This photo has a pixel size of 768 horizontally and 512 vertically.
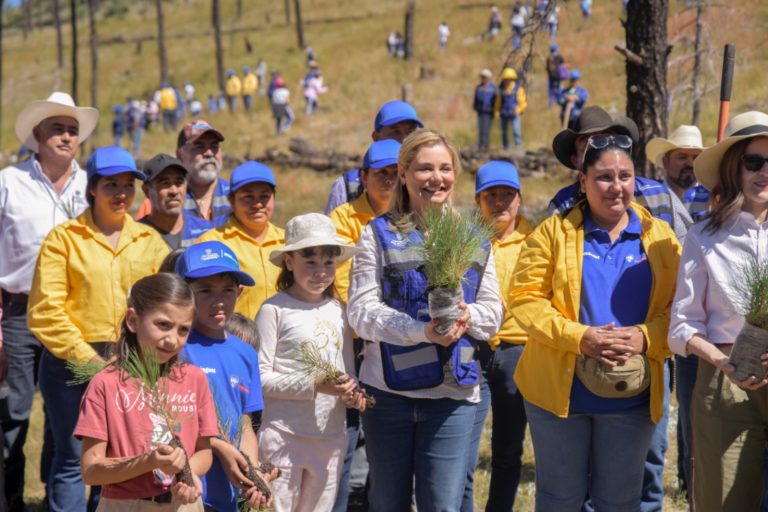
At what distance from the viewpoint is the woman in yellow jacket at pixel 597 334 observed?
4.39 m

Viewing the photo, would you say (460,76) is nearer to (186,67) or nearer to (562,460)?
(186,67)

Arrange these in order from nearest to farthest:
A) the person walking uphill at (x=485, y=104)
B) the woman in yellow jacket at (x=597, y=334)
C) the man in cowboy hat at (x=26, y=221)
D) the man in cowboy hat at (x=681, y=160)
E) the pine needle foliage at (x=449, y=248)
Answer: the pine needle foliage at (x=449, y=248), the woman in yellow jacket at (x=597, y=334), the man in cowboy hat at (x=26, y=221), the man in cowboy hat at (x=681, y=160), the person walking uphill at (x=485, y=104)

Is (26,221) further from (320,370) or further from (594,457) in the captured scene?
(594,457)

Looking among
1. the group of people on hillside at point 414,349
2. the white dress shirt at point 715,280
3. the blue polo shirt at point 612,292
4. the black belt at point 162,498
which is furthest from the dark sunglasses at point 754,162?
the black belt at point 162,498

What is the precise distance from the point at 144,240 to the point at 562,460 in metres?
2.65

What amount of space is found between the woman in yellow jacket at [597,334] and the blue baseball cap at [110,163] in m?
2.32

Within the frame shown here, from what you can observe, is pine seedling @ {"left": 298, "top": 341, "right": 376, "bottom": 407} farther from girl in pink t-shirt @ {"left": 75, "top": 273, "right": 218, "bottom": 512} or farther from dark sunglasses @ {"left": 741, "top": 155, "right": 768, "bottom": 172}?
dark sunglasses @ {"left": 741, "top": 155, "right": 768, "bottom": 172}

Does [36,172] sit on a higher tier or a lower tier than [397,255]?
higher

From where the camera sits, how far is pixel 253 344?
4816 mm

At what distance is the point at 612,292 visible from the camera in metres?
4.50

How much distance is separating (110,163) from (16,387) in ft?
5.83

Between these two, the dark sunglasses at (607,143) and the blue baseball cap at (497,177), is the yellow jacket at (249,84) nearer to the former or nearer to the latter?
the blue baseball cap at (497,177)

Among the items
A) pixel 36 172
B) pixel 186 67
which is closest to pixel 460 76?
pixel 186 67

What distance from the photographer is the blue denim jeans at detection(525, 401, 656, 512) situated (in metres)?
4.45
